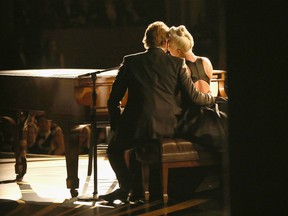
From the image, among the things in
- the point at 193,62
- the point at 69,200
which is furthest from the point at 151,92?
the point at 69,200

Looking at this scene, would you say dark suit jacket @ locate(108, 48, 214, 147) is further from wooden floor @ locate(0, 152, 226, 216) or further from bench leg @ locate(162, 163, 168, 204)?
wooden floor @ locate(0, 152, 226, 216)

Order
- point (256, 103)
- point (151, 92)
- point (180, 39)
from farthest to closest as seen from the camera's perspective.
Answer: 1. point (180, 39)
2. point (151, 92)
3. point (256, 103)

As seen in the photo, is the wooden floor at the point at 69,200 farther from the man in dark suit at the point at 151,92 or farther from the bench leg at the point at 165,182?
the man in dark suit at the point at 151,92

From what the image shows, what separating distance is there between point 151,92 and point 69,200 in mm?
1144

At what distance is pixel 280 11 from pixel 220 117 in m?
3.82

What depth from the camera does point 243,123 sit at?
1714 millimetres

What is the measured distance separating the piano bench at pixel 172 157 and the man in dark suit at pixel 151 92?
9 centimetres

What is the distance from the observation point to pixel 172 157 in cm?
523

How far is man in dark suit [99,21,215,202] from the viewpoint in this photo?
5.22 metres

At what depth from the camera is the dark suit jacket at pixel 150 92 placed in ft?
17.1

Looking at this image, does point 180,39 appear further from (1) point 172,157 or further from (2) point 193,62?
(1) point 172,157

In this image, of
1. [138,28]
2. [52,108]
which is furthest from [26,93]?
[138,28]

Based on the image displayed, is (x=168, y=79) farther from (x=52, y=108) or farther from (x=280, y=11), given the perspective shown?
(x=280, y=11)

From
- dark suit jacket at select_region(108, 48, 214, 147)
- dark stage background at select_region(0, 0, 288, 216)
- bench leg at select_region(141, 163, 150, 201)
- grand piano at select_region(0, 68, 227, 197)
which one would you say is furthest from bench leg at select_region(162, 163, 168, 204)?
dark stage background at select_region(0, 0, 288, 216)
